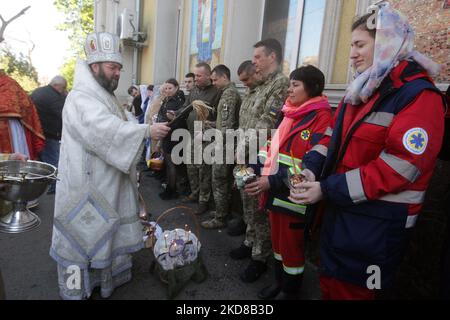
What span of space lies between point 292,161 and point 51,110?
501cm

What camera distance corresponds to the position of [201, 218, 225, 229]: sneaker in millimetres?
4176

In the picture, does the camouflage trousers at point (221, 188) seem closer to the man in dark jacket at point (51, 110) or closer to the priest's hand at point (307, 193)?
the priest's hand at point (307, 193)

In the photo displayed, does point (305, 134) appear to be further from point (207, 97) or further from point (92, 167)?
point (207, 97)

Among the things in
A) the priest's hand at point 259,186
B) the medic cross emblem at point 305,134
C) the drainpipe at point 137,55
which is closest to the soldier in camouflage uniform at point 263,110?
the medic cross emblem at point 305,134

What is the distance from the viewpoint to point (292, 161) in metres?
2.28

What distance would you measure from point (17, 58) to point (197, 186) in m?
31.7

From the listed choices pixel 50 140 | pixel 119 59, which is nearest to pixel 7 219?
pixel 119 59

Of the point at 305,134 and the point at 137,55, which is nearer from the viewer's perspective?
the point at 305,134

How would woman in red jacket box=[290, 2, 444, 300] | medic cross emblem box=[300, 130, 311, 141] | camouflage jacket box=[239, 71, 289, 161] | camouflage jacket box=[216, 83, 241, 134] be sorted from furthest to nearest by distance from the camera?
1. camouflage jacket box=[216, 83, 241, 134]
2. camouflage jacket box=[239, 71, 289, 161]
3. medic cross emblem box=[300, 130, 311, 141]
4. woman in red jacket box=[290, 2, 444, 300]

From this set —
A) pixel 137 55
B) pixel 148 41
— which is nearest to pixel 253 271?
pixel 148 41

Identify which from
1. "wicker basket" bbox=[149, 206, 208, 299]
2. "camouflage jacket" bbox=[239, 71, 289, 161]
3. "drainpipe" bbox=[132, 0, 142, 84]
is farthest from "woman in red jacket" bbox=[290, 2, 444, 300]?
"drainpipe" bbox=[132, 0, 142, 84]

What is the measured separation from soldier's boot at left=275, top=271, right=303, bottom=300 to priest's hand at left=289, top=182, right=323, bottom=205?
104 centimetres

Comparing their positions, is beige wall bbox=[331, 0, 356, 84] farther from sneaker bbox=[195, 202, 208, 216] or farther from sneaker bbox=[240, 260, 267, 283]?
sneaker bbox=[195, 202, 208, 216]

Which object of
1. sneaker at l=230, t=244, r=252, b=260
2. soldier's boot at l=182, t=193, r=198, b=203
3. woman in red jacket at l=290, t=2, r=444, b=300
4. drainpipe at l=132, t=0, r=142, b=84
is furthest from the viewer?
drainpipe at l=132, t=0, r=142, b=84
